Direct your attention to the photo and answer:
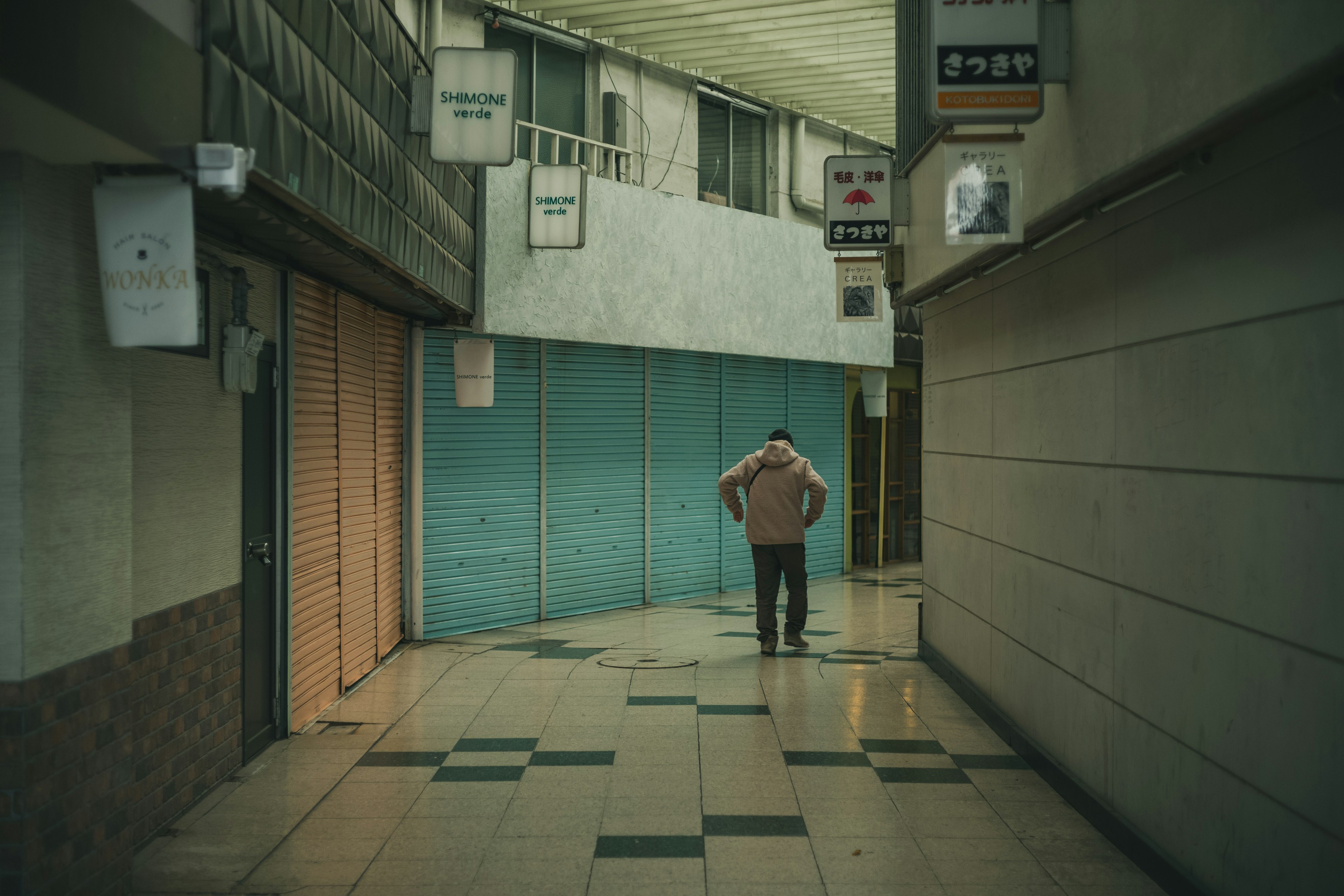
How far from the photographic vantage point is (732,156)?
13.0 meters

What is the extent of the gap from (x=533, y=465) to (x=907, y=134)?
4.84 m

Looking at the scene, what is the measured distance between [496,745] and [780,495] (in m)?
3.59

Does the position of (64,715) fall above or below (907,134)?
below

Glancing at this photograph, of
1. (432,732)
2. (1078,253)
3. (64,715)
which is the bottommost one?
(432,732)

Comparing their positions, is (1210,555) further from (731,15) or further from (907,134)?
(731,15)

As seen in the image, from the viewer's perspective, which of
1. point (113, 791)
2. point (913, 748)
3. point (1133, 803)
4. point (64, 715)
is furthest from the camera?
point (913, 748)

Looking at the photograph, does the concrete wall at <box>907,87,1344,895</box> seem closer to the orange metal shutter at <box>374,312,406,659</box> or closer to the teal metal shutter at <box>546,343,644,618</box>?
the orange metal shutter at <box>374,312,406,659</box>

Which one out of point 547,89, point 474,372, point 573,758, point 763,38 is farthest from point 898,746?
point 763,38

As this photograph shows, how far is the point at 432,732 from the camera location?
6.27 m

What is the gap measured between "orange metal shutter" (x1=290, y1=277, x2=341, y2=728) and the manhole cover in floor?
214 centimetres

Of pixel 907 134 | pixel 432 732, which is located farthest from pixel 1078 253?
pixel 432 732

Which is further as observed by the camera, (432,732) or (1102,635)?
(432,732)

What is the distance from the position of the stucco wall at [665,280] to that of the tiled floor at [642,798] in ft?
12.2

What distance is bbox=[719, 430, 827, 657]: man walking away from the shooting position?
8688 millimetres
